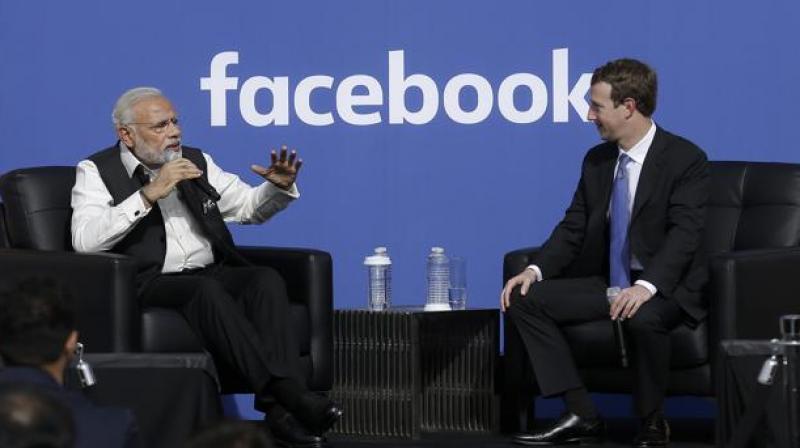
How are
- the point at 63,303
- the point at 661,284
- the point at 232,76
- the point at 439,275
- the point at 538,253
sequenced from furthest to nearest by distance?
the point at 232,76 < the point at 439,275 < the point at 538,253 < the point at 661,284 < the point at 63,303

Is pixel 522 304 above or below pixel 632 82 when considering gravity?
below

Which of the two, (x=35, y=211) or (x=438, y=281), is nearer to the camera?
(x=35, y=211)

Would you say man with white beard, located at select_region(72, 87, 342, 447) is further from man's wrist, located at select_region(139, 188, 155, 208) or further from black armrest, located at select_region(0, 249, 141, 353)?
black armrest, located at select_region(0, 249, 141, 353)

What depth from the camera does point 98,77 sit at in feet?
20.5

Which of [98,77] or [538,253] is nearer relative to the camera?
[538,253]

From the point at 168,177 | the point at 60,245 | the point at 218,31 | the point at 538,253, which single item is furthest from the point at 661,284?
the point at 218,31

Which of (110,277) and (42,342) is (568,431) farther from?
(42,342)

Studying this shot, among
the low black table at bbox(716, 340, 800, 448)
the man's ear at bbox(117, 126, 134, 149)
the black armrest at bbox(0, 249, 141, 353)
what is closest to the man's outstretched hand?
the man's ear at bbox(117, 126, 134, 149)

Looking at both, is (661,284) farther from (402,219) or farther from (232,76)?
(232,76)

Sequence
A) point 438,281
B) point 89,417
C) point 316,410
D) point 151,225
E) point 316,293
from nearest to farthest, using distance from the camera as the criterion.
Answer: point 89,417, point 316,410, point 316,293, point 151,225, point 438,281

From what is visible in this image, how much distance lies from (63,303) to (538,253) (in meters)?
2.64

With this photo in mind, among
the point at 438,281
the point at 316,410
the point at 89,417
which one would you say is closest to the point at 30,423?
the point at 89,417

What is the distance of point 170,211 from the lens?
506 cm

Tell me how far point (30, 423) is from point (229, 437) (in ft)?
0.78
